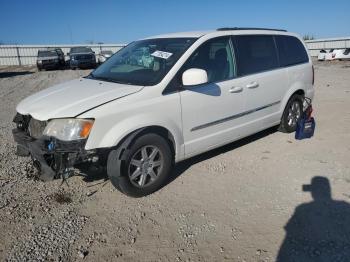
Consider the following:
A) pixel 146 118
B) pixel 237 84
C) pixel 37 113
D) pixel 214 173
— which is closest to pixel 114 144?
pixel 146 118

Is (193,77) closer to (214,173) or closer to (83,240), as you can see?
(214,173)

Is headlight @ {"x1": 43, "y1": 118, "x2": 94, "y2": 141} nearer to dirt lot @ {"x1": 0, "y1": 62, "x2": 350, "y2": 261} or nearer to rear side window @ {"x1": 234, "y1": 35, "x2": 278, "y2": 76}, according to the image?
dirt lot @ {"x1": 0, "y1": 62, "x2": 350, "y2": 261}

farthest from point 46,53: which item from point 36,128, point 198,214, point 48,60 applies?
point 198,214

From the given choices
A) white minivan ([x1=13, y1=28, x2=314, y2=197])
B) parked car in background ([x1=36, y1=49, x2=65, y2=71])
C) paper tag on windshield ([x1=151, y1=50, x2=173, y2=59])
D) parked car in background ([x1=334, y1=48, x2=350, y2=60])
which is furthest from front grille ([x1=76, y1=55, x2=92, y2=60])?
paper tag on windshield ([x1=151, y1=50, x2=173, y2=59])

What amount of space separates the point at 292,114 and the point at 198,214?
348 cm

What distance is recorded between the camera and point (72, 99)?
3.95 metres

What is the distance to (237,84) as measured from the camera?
491cm

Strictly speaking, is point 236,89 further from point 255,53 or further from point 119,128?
point 119,128

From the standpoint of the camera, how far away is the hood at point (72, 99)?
12.3 feet

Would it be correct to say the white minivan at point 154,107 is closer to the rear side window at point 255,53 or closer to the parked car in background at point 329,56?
the rear side window at point 255,53

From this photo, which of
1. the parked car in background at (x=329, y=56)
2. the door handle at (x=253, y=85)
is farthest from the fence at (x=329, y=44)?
the door handle at (x=253, y=85)

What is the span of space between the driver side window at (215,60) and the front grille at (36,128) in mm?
1767

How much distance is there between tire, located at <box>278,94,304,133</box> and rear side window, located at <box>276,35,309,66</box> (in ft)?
2.11

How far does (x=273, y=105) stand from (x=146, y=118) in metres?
2.65
